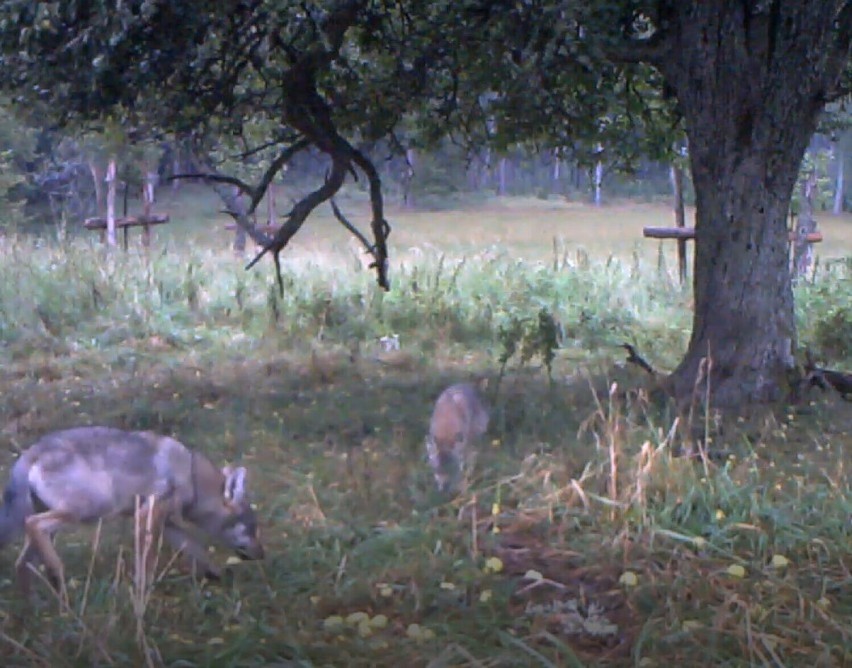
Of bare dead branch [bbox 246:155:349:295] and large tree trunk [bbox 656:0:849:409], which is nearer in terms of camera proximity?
large tree trunk [bbox 656:0:849:409]

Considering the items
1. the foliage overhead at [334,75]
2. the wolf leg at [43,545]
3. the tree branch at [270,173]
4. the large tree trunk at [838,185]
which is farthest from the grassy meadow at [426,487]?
the large tree trunk at [838,185]

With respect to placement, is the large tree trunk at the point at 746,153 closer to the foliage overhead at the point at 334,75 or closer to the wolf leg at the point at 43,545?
the foliage overhead at the point at 334,75

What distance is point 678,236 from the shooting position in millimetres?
17672

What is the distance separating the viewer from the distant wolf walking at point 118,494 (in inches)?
230

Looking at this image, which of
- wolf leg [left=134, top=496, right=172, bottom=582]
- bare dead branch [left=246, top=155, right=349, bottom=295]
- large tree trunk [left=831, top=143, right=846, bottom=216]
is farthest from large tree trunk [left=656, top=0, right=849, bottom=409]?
large tree trunk [left=831, top=143, right=846, bottom=216]

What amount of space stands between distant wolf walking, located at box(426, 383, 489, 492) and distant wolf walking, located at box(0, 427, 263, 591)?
4.36ft

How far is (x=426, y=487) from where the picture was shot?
290 inches

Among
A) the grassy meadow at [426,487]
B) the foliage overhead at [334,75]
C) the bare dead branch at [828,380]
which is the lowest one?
the grassy meadow at [426,487]

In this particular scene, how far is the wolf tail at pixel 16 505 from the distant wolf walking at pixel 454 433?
7.85 feet

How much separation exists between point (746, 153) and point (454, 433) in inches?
121

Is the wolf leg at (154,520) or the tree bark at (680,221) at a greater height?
the tree bark at (680,221)

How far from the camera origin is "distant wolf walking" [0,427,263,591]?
5840 mm

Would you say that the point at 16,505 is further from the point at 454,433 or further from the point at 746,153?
the point at 746,153

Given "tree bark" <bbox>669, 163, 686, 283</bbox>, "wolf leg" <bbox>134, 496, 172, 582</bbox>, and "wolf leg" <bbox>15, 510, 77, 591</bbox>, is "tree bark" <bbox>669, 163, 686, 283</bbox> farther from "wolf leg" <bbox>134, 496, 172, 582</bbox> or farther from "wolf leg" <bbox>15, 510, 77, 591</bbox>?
"wolf leg" <bbox>15, 510, 77, 591</bbox>
